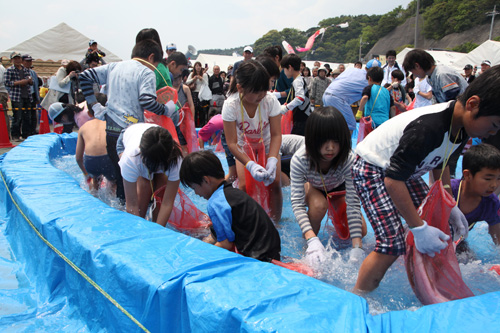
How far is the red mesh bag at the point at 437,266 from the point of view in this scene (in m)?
1.95

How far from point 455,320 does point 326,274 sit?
1.16 meters

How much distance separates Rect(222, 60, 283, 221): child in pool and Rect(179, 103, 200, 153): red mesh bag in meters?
1.84

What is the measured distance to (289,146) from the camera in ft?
13.5

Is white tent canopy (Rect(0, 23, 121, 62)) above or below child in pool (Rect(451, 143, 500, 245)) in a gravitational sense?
above

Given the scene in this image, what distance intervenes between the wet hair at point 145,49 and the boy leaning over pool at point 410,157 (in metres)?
2.31

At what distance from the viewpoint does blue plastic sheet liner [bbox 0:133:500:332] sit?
1369mm

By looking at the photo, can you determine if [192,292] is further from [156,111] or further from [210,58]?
[210,58]

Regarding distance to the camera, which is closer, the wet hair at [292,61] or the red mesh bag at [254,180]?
the red mesh bag at [254,180]

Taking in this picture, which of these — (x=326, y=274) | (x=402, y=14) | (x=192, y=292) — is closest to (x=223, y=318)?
(x=192, y=292)

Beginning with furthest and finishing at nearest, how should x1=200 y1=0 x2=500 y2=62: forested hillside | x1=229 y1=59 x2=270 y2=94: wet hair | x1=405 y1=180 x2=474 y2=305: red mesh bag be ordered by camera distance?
x1=200 y1=0 x2=500 y2=62: forested hillside, x1=229 y1=59 x2=270 y2=94: wet hair, x1=405 y1=180 x2=474 y2=305: red mesh bag

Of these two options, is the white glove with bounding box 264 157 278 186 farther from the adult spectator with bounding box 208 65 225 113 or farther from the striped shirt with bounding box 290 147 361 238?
the adult spectator with bounding box 208 65 225 113

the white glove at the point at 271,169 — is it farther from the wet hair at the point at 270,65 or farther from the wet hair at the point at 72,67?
the wet hair at the point at 72,67

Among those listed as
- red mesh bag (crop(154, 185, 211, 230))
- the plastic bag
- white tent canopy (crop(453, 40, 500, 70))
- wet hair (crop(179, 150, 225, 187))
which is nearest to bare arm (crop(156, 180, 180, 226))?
red mesh bag (crop(154, 185, 211, 230))

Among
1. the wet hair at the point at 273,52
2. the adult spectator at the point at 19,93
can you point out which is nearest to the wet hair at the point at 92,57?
the adult spectator at the point at 19,93
